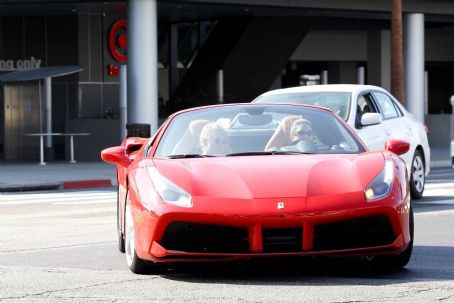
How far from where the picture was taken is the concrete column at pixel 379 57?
49969 mm

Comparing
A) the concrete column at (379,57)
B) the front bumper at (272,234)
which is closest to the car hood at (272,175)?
the front bumper at (272,234)

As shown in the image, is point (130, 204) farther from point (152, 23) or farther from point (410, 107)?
point (410, 107)

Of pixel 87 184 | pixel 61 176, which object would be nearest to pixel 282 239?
pixel 87 184

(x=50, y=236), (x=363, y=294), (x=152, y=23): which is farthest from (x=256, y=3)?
(x=363, y=294)

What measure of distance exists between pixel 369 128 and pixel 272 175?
6.69m

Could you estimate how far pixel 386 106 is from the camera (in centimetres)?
1582

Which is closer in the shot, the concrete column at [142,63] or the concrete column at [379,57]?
the concrete column at [142,63]

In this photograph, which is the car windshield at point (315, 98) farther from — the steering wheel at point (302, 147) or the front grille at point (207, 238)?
the front grille at point (207, 238)

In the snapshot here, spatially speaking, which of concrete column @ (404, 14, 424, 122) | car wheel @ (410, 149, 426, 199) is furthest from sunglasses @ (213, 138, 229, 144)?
concrete column @ (404, 14, 424, 122)

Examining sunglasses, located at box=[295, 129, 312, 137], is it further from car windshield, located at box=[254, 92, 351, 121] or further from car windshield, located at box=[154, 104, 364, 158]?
car windshield, located at box=[254, 92, 351, 121]

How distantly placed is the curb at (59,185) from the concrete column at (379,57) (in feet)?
94.9

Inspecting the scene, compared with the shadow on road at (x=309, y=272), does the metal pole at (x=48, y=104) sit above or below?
above

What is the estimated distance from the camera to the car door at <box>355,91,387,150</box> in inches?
577

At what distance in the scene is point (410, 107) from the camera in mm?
35750
